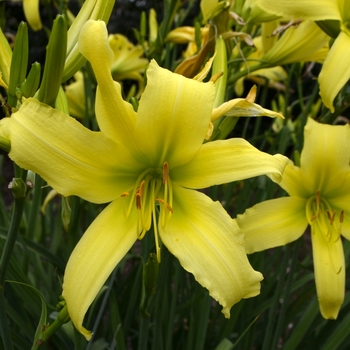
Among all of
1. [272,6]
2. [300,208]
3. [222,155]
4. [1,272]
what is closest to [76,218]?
[1,272]

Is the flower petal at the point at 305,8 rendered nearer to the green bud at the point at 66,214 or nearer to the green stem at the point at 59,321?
the green bud at the point at 66,214

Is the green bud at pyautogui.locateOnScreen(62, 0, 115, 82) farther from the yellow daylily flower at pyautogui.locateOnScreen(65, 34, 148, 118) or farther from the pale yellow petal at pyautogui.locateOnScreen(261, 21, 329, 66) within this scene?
the yellow daylily flower at pyautogui.locateOnScreen(65, 34, 148, 118)

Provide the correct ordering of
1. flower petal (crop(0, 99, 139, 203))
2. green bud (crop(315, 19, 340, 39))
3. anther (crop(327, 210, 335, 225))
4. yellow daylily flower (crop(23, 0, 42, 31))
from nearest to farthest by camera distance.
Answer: flower petal (crop(0, 99, 139, 203)), anther (crop(327, 210, 335, 225)), green bud (crop(315, 19, 340, 39)), yellow daylily flower (crop(23, 0, 42, 31))

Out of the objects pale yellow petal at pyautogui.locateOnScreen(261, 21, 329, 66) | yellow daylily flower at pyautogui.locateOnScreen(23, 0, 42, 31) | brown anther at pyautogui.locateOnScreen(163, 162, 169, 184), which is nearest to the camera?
brown anther at pyautogui.locateOnScreen(163, 162, 169, 184)

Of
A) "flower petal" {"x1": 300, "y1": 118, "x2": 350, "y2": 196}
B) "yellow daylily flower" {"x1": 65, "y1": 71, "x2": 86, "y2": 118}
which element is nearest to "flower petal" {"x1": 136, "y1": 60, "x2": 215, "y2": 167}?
"flower petal" {"x1": 300, "y1": 118, "x2": 350, "y2": 196}

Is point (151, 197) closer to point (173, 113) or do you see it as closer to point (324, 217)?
point (173, 113)
